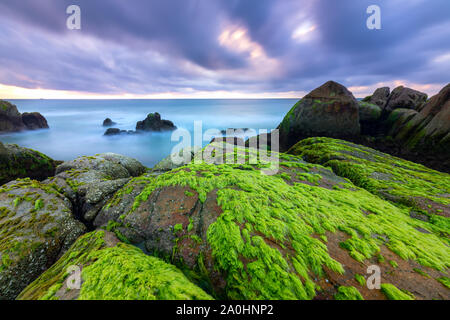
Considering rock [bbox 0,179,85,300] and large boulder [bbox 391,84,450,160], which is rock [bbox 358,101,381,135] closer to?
large boulder [bbox 391,84,450,160]

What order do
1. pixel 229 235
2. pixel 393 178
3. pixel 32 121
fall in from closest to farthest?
pixel 229 235 → pixel 393 178 → pixel 32 121

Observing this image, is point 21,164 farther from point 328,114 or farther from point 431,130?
point 431,130

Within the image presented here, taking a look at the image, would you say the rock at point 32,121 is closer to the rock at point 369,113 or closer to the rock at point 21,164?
the rock at point 21,164

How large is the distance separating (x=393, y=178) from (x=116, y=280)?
386 inches

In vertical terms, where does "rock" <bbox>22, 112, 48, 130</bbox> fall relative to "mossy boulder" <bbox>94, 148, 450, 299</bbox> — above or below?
above

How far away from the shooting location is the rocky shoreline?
8.89ft

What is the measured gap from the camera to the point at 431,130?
37.0 feet

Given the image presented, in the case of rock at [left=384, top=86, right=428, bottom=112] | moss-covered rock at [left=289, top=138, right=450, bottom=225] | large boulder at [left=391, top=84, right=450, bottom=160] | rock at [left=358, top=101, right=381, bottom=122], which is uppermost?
rock at [left=384, top=86, right=428, bottom=112]

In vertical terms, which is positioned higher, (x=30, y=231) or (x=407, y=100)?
(x=407, y=100)

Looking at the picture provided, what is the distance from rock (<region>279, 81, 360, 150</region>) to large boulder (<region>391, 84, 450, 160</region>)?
3.46 metres

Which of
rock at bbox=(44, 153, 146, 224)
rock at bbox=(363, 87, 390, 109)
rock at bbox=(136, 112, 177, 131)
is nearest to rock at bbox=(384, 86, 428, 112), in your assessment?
rock at bbox=(363, 87, 390, 109)

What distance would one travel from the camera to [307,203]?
14.5ft

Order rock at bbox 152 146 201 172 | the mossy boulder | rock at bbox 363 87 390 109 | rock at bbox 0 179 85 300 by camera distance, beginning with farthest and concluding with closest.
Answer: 1. rock at bbox 363 87 390 109
2. rock at bbox 152 146 201 172
3. rock at bbox 0 179 85 300
4. the mossy boulder

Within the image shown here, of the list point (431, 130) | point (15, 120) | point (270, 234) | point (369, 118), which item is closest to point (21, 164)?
point (270, 234)
